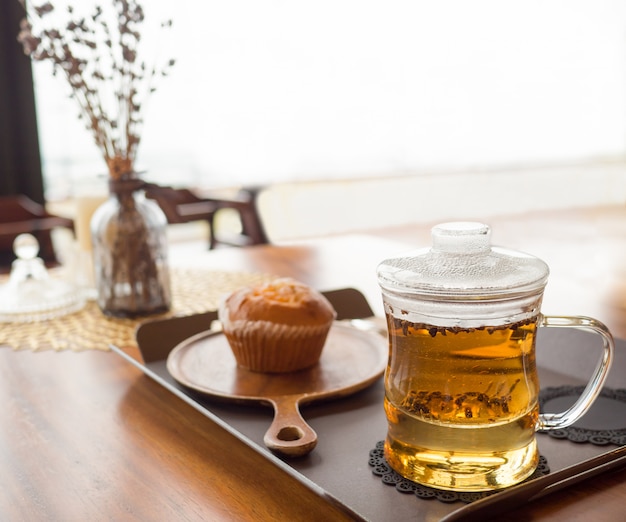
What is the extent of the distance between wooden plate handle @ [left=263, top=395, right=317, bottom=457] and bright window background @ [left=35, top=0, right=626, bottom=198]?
3.89m

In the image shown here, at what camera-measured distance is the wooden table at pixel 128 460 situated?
569 millimetres

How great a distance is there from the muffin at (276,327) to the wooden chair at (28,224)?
2314 mm

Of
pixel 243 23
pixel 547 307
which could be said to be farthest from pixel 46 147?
pixel 547 307

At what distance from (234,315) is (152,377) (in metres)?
0.12

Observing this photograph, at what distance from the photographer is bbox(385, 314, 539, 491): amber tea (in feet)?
1.73

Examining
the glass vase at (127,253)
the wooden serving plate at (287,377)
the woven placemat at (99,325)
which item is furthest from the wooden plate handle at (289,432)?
the glass vase at (127,253)

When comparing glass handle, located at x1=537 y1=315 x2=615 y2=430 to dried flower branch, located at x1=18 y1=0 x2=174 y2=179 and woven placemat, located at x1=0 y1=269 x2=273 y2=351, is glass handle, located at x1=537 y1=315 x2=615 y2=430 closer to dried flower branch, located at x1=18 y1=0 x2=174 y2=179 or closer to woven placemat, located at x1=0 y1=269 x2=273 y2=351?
woven placemat, located at x1=0 y1=269 x2=273 y2=351

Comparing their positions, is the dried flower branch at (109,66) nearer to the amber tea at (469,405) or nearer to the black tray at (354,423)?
the black tray at (354,423)

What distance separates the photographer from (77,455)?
27.0 inches

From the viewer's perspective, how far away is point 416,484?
548mm

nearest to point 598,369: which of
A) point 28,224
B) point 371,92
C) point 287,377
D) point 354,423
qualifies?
point 354,423

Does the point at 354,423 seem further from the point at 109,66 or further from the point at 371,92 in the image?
the point at 371,92

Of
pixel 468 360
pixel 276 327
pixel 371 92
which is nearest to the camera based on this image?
pixel 468 360

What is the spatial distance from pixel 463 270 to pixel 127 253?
82cm
